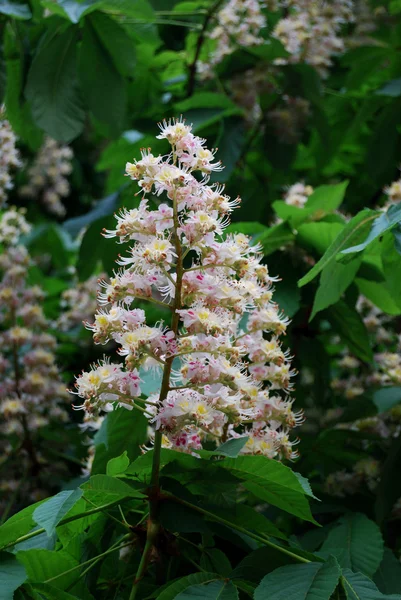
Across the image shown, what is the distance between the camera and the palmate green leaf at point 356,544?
1.69m

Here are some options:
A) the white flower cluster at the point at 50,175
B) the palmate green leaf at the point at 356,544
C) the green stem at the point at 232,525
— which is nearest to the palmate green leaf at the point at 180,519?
the green stem at the point at 232,525

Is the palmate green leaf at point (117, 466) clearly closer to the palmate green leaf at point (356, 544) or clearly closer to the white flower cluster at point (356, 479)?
the palmate green leaf at point (356, 544)

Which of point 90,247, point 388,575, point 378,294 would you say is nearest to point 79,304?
point 90,247

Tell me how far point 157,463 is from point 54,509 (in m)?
0.21

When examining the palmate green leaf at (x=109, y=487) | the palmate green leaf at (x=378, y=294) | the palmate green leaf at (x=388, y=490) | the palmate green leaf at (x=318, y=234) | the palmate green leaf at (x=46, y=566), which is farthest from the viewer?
the palmate green leaf at (x=378, y=294)

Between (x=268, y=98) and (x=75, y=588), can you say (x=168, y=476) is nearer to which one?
(x=75, y=588)

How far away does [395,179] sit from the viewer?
334 centimetres

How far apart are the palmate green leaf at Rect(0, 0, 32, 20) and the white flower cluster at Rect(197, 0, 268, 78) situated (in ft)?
2.57

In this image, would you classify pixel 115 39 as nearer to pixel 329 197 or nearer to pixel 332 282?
pixel 329 197

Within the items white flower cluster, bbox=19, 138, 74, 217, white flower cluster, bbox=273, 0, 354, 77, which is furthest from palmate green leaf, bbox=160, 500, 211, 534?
white flower cluster, bbox=19, 138, 74, 217

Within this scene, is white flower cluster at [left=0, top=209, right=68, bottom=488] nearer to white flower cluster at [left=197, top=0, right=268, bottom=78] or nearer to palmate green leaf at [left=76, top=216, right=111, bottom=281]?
palmate green leaf at [left=76, top=216, right=111, bottom=281]

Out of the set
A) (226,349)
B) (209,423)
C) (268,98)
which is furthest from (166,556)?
(268,98)

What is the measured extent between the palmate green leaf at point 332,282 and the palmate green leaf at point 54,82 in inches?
44.7

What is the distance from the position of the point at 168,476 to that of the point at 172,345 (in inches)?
10.0
